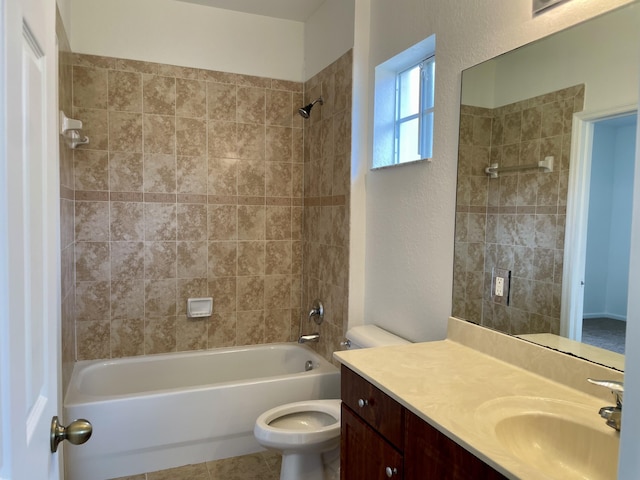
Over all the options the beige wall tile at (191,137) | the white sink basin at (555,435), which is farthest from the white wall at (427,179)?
the beige wall tile at (191,137)

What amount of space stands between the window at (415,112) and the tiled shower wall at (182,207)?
1.09 m

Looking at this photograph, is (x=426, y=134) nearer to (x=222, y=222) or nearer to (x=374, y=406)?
(x=374, y=406)

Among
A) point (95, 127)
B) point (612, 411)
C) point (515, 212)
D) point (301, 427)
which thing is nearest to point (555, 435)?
point (612, 411)

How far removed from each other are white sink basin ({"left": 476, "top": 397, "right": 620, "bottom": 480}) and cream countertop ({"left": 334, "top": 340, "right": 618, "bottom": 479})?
0.8 inches

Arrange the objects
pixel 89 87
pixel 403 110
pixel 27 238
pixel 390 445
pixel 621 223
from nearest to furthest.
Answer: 1. pixel 27 238
2. pixel 621 223
3. pixel 390 445
4. pixel 403 110
5. pixel 89 87

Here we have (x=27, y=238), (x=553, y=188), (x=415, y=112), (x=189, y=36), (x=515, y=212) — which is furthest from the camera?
(x=189, y=36)

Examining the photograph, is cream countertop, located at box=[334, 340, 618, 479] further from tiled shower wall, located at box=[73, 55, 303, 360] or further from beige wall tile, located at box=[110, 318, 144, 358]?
beige wall tile, located at box=[110, 318, 144, 358]

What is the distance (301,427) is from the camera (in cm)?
223

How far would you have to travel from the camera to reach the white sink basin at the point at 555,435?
1.02 m

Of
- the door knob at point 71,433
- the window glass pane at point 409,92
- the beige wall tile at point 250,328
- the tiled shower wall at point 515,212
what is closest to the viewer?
the door knob at point 71,433

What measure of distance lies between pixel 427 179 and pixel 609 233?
85cm

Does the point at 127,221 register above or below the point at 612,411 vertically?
above

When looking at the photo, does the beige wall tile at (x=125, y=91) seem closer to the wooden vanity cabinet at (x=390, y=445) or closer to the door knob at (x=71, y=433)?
the wooden vanity cabinet at (x=390, y=445)

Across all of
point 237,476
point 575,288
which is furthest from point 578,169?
point 237,476
